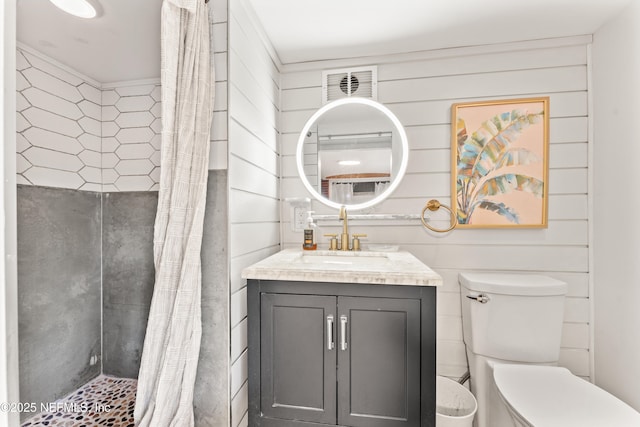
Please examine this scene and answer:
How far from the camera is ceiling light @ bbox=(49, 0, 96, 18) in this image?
119cm

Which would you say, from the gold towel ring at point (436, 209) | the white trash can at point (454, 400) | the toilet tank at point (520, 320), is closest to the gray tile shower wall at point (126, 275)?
the gold towel ring at point (436, 209)

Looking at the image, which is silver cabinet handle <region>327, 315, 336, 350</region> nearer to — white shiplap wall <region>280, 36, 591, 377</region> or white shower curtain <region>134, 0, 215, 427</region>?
white shower curtain <region>134, 0, 215, 427</region>

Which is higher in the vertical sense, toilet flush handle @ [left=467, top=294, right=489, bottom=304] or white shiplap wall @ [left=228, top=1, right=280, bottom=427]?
white shiplap wall @ [left=228, top=1, right=280, bottom=427]

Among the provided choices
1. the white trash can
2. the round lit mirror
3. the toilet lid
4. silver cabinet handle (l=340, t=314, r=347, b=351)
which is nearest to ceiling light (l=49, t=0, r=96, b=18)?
the round lit mirror

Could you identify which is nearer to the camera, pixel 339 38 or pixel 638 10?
pixel 638 10

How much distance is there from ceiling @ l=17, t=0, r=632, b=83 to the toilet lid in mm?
1714

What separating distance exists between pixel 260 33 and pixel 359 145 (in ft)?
2.72

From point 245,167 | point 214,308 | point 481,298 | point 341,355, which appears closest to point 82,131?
point 245,167

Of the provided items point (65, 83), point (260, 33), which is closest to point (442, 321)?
point (260, 33)

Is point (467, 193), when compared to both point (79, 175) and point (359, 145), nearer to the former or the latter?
point (359, 145)

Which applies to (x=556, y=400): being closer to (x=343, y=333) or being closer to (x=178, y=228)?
(x=343, y=333)

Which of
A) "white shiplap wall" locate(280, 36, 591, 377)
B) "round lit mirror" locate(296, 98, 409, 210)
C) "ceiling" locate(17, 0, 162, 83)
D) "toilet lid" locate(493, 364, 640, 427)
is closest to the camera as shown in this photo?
"toilet lid" locate(493, 364, 640, 427)

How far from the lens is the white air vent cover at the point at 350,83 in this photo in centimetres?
181

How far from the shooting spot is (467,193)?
1.71 meters
